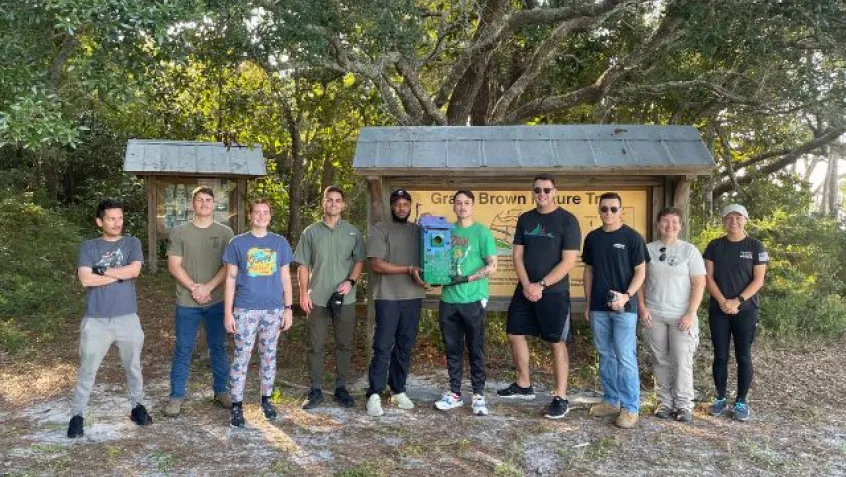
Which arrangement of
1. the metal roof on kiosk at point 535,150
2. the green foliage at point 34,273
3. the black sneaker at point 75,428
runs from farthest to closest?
the green foliage at point 34,273 → the metal roof on kiosk at point 535,150 → the black sneaker at point 75,428

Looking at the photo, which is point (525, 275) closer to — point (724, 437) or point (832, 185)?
point (724, 437)

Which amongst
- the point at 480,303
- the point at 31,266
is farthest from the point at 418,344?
the point at 31,266

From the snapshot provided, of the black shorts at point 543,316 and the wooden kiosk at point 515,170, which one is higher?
the wooden kiosk at point 515,170

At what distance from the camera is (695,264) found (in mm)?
5082

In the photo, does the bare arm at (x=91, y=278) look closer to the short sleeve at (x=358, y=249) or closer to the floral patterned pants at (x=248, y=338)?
the floral patterned pants at (x=248, y=338)

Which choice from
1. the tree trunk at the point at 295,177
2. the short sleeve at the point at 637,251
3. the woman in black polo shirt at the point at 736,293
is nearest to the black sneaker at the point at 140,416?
the short sleeve at the point at 637,251

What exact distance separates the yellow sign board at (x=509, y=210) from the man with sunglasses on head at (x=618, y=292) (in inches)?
35.4

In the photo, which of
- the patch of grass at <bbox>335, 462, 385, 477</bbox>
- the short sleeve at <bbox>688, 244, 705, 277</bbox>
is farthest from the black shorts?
the patch of grass at <bbox>335, 462, 385, 477</bbox>

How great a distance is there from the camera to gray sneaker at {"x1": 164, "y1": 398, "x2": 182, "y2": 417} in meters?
5.20

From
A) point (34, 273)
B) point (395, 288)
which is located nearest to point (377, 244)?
point (395, 288)

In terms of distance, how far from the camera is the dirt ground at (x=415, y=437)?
13.9 ft

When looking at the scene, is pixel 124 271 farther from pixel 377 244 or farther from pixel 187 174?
pixel 187 174

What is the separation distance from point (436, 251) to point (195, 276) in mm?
1927

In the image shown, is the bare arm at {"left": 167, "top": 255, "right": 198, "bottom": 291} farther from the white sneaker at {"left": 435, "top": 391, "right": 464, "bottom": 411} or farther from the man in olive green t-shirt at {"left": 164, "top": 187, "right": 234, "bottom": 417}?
the white sneaker at {"left": 435, "top": 391, "right": 464, "bottom": 411}
